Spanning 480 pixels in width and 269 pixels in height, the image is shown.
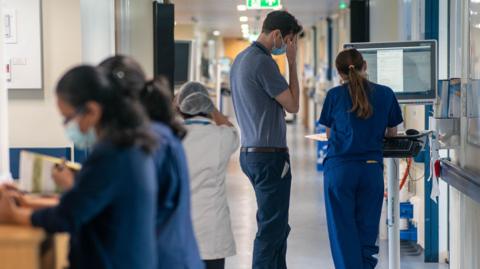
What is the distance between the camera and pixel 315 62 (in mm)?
22828

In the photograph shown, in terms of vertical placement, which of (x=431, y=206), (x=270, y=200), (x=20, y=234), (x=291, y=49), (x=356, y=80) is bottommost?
(x=431, y=206)

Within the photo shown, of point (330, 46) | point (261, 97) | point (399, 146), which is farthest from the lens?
point (330, 46)

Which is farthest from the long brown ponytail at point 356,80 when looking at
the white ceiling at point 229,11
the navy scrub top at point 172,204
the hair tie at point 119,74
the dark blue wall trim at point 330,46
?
the dark blue wall trim at point 330,46

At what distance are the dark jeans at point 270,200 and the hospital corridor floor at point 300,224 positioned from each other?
4.46ft

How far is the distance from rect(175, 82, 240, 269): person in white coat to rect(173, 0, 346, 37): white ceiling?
430 inches

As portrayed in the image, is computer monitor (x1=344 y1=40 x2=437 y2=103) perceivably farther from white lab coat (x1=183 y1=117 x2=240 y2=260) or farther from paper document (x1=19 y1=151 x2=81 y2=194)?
paper document (x1=19 y1=151 x2=81 y2=194)

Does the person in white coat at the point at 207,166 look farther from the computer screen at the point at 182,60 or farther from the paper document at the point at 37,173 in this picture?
the computer screen at the point at 182,60

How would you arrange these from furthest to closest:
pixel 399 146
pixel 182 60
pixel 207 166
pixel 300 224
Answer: pixel 182 60 → pixel 300 224 → pixel 399 146 → pixel 207 166

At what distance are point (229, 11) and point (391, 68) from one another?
12.3 metres

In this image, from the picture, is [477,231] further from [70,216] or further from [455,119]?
[70,216]

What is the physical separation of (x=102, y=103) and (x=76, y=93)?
8 centimetres

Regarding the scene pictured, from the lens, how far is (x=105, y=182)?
2477mm

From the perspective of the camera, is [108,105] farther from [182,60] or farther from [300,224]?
[182,60]

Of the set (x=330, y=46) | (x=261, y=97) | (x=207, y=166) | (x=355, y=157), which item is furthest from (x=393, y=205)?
(x=330, y=46)
